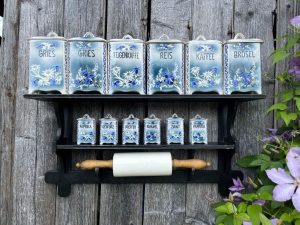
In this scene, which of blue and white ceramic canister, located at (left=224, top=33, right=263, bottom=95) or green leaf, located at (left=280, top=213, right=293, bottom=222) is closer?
green leaf, located at (left=280, top=213, right=293, bottom=222)

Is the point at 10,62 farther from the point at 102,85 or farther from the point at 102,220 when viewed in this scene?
the point at 102,220

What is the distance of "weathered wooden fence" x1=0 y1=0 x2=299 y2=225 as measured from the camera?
1.24 meters

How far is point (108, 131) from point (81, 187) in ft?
0.81

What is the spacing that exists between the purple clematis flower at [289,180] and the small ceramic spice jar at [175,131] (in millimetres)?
332

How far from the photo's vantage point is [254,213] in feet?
2.86

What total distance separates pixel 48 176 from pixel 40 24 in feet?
1.77

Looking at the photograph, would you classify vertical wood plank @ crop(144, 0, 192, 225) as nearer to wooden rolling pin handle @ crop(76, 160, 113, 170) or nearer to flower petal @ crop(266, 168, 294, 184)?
wooden rolling pin handle @ crop(76, 160, 113, 170)

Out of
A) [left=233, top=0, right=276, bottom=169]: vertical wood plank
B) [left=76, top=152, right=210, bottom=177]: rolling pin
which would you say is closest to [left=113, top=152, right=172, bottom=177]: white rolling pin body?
[left=76, top=152, right=210, bottom=177]: rolling pin

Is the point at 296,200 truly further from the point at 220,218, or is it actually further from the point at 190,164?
the point at 190,164

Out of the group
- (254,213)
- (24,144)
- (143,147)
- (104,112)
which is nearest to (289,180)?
(254,213)

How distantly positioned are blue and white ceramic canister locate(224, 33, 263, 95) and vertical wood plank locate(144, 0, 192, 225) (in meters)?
0.20

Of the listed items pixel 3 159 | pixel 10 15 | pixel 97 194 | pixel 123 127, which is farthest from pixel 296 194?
pixel 10 15

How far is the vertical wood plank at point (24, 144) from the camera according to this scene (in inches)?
48.9

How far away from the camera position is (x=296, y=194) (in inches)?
34.6
